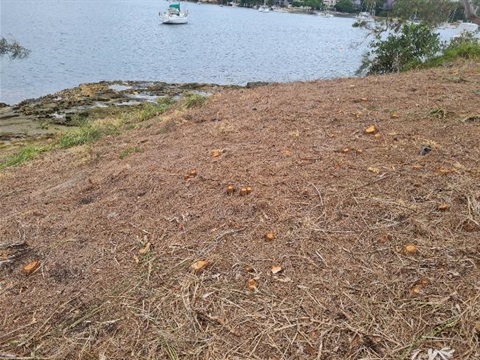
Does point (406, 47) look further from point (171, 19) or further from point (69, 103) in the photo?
point (171, 19)

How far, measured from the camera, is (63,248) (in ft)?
12.3

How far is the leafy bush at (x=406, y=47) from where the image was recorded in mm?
14797

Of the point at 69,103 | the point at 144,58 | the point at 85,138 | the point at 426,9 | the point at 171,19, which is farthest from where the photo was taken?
Answer: the point at 171,19

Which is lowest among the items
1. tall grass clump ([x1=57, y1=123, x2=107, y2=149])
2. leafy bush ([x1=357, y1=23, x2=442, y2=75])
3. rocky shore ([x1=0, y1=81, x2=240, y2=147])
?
rocky shore ([x1=0, y1=81, x2=240, y2=147])

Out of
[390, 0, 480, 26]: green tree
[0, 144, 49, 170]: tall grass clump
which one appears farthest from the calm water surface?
[0, 144, 49, 170]: tall grass clump

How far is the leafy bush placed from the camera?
14.8 meters

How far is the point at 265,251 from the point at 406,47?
14218 millimetres

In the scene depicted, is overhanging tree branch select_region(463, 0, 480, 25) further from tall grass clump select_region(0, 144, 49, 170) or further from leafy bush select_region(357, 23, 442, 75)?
tall grass clump select_region(0, 144, 49, 170)

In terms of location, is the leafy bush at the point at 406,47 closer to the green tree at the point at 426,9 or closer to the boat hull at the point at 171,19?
the green tree at the point at 426,9

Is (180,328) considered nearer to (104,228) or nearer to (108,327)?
(108,327)

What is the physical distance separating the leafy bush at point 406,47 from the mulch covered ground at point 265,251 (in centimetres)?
1016

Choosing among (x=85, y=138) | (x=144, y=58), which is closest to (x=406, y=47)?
(x=85, y=138)

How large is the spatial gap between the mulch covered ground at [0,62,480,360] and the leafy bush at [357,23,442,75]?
400 inches

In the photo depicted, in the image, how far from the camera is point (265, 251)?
332 centimetres
